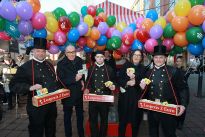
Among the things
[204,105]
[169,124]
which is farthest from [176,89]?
[204,105]

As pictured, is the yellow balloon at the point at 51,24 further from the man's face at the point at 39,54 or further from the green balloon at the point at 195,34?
the green balloon at the point at 195,34

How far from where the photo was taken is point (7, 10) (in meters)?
4.88

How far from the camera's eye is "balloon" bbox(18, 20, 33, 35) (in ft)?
17.2

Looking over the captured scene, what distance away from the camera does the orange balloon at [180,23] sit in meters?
5.07

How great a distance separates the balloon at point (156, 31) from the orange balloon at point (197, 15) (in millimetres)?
690

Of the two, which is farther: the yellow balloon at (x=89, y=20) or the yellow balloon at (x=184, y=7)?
the yellow balloon at (x=89, y=20)

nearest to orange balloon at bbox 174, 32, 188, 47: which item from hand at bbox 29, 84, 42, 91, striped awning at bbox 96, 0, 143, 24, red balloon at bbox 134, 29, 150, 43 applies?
red balloon at bbox 134, 29, 150, 43

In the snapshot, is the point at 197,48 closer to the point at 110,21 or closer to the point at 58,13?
the point at 110,21

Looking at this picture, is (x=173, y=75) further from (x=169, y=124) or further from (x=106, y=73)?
(x=106, y=73)

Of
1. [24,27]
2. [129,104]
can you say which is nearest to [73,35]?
[24,27]

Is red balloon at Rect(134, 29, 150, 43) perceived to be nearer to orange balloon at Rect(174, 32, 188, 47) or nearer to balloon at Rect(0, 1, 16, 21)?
orange balloon at Rect(174, 32, 188, 47)

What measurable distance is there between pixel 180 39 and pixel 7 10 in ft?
11.5

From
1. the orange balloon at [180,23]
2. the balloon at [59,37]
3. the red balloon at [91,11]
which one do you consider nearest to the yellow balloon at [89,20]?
the red balloon at [91,11]

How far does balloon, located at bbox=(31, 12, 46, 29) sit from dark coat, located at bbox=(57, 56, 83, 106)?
0.93 meters
